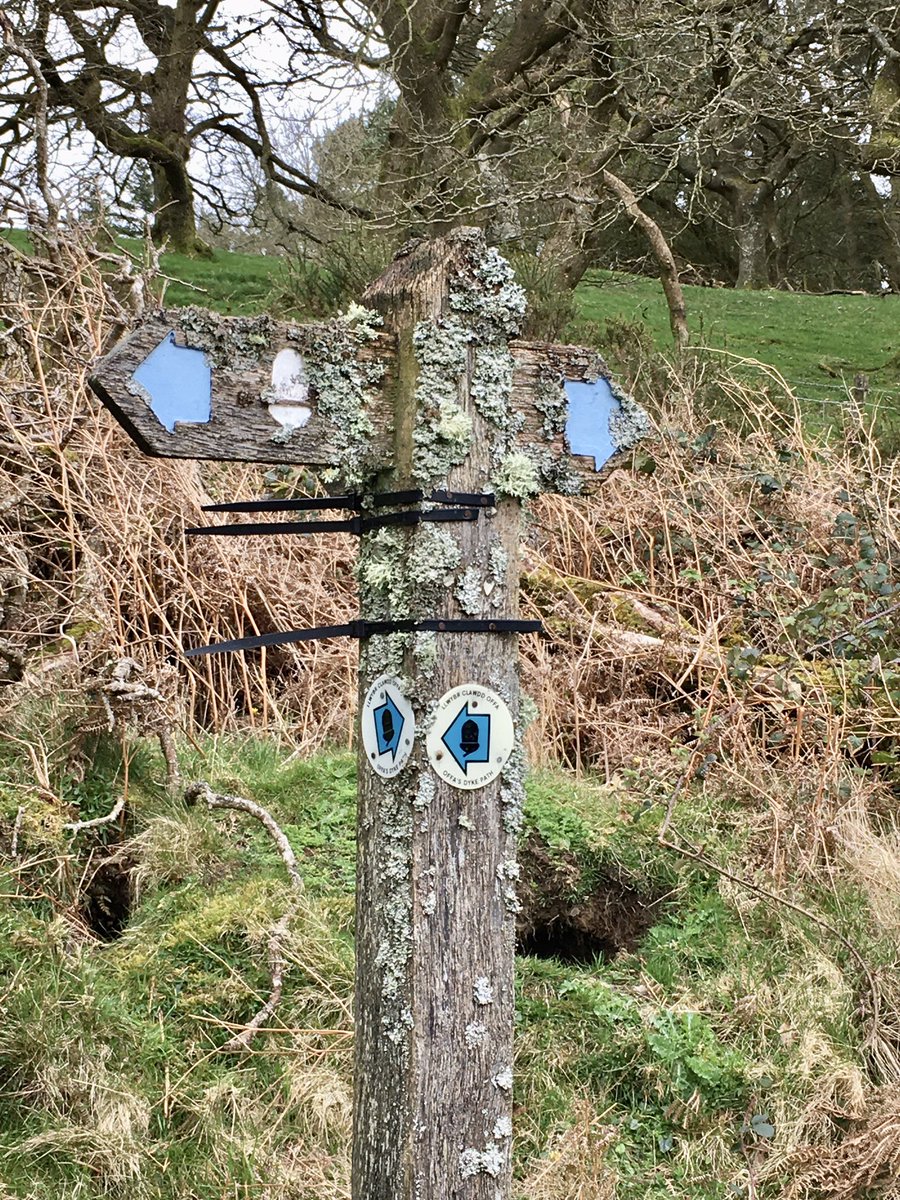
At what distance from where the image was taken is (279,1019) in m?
3.54

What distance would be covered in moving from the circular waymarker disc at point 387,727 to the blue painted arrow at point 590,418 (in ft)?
1.90

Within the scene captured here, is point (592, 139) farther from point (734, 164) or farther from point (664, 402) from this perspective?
point (734, 164)

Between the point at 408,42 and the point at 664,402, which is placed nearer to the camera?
the point at 664,402

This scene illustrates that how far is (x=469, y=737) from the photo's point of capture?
6.36 ft

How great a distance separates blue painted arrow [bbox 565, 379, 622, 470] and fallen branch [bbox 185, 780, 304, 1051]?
2.23m

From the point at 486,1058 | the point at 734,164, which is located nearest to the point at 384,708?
the point at 486,1058

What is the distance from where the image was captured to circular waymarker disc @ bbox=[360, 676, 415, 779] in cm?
193

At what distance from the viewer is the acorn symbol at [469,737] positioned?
1.93 metres

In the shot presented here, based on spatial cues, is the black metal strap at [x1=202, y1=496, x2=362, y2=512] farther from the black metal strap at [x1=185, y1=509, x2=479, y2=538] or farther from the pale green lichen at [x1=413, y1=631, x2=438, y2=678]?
the pale green lichen at [x1=413, y1=631, x2=438, y2=678]

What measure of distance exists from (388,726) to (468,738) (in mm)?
150

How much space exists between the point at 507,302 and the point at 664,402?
19.0 ft

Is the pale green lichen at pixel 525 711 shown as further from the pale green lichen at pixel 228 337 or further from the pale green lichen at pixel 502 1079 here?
the pale green lichen at pixel 228 337

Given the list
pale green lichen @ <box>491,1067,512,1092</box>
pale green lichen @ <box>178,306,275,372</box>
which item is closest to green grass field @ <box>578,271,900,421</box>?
pale green lichen @ <box>178,306,275,372</box>

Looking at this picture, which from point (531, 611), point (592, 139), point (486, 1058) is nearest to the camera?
point (486, 1058)
